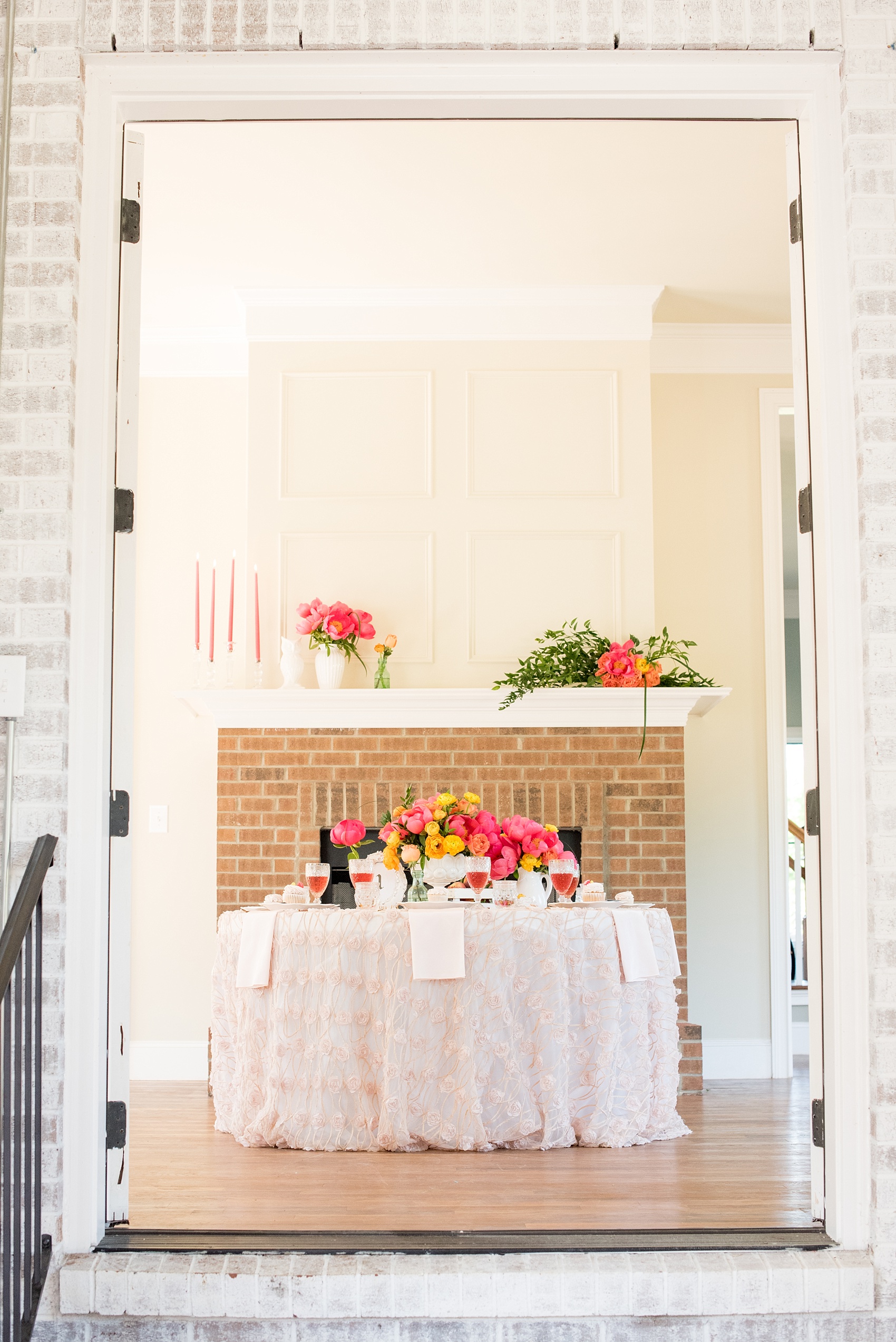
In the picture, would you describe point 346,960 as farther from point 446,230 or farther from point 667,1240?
point 446,230

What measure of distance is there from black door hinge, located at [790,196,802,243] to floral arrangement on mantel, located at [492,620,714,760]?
2302 millimetres

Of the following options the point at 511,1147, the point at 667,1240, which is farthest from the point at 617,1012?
the point at 667,1240

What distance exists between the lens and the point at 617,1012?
366cm

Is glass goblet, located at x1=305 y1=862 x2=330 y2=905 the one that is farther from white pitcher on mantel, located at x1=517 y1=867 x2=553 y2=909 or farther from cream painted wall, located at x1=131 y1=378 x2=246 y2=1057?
cream painted wall, located at x1=131 y1=378 x2=246 y2=1057

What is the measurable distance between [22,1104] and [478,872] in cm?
169

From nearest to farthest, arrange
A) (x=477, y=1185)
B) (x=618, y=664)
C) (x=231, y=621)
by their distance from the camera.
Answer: (x=477, y=1185)
(x=618, y=664)
(x=231, y=621)

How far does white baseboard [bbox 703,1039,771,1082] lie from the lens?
517cm

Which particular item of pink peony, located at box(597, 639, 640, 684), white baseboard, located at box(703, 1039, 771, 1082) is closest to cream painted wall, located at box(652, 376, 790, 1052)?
white baseboard, located at box(703, 1039, 771, 1082)

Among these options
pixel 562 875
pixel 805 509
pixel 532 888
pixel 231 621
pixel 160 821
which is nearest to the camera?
pixel 805 509

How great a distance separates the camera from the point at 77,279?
2504 mm

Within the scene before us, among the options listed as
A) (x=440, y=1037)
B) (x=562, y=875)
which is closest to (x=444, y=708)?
(x=562, y=875)

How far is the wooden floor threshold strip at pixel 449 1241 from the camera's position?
234cm

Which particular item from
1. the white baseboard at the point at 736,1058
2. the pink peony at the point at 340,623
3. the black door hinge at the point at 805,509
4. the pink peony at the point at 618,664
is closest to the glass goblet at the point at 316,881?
the pink peony at the point at 340,623

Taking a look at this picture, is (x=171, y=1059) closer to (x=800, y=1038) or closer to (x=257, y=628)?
(x=257, y=628)
